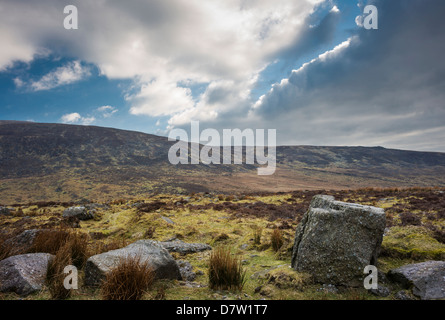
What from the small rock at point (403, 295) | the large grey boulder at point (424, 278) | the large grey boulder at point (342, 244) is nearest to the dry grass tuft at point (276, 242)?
the large grey boulder at point (342, 244)

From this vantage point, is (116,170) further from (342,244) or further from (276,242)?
(342,244)

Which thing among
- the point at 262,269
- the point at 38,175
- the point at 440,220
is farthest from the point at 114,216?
the point at 38,175

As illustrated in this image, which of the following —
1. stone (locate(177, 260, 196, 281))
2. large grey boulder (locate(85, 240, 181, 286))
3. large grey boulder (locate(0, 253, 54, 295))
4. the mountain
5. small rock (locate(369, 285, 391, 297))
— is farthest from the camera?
the mountain

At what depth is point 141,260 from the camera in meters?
4.85

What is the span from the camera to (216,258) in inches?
192

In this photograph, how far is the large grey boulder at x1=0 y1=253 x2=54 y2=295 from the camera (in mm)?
4113

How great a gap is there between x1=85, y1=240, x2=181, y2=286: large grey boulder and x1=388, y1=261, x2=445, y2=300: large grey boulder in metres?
5.08

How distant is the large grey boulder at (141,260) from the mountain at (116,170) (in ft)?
155

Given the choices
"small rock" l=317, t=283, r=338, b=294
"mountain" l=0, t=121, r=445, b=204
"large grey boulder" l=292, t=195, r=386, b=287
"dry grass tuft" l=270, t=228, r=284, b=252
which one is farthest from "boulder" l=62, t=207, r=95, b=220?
"mountain" l=0, t=121, r=445, b=204

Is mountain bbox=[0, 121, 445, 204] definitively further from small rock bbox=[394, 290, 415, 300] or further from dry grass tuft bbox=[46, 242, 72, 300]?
small rock bbox=[394, 290, 415, 300]

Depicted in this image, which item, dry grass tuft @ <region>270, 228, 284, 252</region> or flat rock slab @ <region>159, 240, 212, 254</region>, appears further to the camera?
flat rock slab @ <region>159, 240, 212, 254</region>

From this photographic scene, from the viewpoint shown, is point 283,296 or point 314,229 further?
point 314,229
